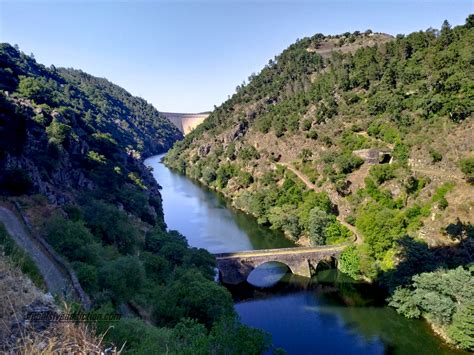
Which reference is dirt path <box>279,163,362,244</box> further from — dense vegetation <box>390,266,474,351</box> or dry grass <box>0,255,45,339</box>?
dry grass <box>0,255,45,339</box>

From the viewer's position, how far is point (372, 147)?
62.4m

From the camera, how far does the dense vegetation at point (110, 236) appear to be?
699 inches

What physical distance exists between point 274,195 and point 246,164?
23.4m

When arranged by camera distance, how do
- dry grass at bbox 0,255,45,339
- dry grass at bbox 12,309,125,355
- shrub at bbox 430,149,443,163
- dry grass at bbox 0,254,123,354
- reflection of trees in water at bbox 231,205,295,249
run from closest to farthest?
dry grass at bbox 12,309,125,355 → dry grass at bbox 0,254,123,354 → dry grass at bbox 0,255,45,339 → shrub at bbox 430,149,443,163 → reflection of trees in water at bbox 231,205,295,249

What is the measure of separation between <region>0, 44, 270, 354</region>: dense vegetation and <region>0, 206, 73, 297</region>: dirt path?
5.33 feet

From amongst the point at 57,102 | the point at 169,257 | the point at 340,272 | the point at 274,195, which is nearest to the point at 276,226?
the point at 274,195

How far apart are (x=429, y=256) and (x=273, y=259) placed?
17143mm

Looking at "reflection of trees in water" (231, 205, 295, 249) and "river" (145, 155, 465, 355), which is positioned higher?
"reflection of trees in water" (231, 205, 295, 249)

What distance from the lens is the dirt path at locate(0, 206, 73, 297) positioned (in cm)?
1722

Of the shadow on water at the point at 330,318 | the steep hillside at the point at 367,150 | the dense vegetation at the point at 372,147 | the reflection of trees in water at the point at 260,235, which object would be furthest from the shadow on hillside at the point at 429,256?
the reflection of trees in water at the point at 260,235

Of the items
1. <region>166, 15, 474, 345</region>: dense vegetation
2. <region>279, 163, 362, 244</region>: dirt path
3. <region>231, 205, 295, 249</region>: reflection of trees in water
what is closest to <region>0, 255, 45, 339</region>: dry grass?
<region>166, 15, 474, 345</region>: dense vegetation

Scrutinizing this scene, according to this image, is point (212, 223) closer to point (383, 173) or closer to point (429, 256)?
point (383, 173)

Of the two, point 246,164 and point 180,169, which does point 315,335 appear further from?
point 180,169

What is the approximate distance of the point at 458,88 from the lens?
56969 mm
